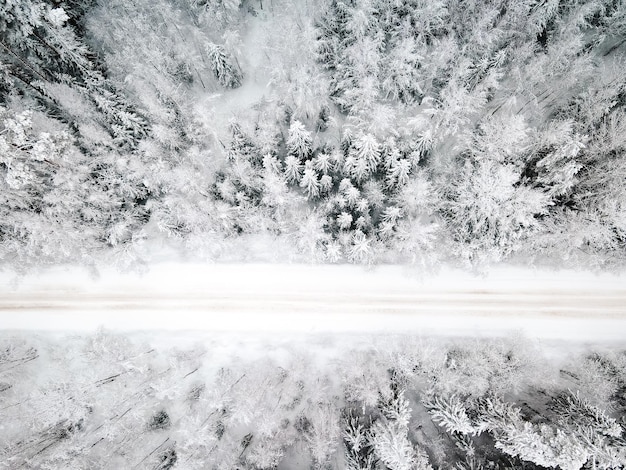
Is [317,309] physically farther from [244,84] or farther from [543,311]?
[244,84]

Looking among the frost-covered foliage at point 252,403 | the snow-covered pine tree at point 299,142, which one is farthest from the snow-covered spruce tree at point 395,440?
the snow-covered pine tree at point 299,142

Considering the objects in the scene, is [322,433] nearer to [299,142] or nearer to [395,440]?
[395,440]

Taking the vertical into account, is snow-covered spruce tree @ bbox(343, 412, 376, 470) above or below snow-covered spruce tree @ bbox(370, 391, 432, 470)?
below

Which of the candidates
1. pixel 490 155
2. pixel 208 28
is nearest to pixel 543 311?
pixel 490 155

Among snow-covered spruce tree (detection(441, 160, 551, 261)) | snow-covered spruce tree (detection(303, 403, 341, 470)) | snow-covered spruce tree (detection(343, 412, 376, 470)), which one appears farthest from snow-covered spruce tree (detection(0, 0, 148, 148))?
snow-covered spruce tree (detection(343, 412, 376, 470))

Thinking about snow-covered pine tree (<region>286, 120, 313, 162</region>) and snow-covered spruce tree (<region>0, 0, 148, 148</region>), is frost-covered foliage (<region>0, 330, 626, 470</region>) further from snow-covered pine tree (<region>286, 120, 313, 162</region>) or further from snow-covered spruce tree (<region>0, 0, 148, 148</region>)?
snow-covered spruce tree (<region>0, 0, 148, 148</region>)

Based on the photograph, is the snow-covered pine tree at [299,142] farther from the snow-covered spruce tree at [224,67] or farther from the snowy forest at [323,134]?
the snow-covered spruce tree at [224,67]

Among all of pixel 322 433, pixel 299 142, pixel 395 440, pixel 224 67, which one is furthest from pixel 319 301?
pixel 224 67
